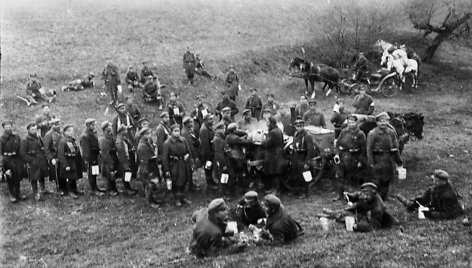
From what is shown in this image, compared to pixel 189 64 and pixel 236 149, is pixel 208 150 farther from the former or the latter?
pixel 189 64

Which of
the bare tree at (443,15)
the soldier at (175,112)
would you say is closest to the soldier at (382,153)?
the soldier at (175,112)

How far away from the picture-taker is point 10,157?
12.6 metres

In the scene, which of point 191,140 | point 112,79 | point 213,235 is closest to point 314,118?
point 191,140

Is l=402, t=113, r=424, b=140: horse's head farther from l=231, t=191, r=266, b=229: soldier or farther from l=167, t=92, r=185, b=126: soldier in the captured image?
l=167, t=92, r=185, b=126: soldier

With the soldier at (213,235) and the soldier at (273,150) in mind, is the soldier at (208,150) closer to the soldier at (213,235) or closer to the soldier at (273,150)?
the soldier at (273,150)

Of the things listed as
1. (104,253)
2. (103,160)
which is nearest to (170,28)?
(103,160)

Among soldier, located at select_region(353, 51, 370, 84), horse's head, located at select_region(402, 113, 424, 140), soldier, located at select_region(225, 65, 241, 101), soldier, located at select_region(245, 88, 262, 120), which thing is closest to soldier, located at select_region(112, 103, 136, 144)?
soldier, located at select_region(245, 88, 262, 120)

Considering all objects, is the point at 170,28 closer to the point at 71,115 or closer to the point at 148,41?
the point at 148,41

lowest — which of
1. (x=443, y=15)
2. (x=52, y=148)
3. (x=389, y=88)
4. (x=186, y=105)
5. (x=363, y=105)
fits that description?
(x=186, y=105)

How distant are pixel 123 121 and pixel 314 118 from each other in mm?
5741

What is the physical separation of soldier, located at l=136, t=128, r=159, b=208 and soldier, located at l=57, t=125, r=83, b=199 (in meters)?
1.83

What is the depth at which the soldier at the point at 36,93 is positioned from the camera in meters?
20.6

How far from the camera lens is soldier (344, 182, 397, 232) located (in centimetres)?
946

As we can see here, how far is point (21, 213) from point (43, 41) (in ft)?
59.2
